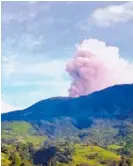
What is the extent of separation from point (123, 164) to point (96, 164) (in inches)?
500

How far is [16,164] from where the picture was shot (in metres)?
33.9

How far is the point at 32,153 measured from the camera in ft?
197

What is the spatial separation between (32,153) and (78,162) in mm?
7424

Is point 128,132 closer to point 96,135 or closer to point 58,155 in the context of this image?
point 96,135

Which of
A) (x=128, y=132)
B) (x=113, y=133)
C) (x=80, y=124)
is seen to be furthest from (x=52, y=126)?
(x=128, y=132)

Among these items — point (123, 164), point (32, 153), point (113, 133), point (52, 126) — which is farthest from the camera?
point (52, 126)

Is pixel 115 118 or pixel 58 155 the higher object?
pixel 115 118

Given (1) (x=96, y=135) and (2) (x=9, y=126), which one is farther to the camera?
(2) (x=9, y=126)

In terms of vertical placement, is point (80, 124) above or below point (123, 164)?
above

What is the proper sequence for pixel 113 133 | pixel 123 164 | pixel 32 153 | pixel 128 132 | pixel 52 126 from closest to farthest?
pixel 123 164
pixel 32 153
pixel 128 132
pixel 113 133
pixel 52 126

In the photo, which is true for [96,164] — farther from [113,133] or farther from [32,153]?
[113,133]

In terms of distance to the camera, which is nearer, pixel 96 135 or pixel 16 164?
pixel 16 164

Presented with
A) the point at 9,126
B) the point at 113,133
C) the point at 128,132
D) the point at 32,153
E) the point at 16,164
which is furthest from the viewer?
the point at 9,126

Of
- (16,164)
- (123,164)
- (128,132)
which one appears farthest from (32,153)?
(128,132)
